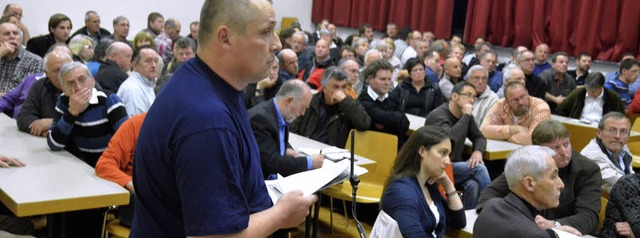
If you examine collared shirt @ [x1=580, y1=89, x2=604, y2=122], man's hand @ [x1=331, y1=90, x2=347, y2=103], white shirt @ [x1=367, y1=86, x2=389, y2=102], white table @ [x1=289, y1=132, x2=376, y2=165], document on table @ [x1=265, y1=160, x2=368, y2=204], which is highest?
document on table @ [x1=265, y1=160, x2=368, y2=204]

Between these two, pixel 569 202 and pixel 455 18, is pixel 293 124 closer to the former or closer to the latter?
pixel 569 202

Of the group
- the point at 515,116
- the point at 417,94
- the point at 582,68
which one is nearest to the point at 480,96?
the point at 417,94

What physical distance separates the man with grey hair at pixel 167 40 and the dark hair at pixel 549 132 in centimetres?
619

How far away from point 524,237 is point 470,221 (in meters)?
0.84

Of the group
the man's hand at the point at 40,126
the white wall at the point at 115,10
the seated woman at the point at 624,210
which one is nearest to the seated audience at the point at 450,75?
the seated woman at the point at 624,210

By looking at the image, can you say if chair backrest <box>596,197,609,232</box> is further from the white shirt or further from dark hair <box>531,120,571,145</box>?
the white shirt

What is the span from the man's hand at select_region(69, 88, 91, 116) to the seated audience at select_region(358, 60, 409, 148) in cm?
253

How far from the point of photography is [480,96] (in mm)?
6730

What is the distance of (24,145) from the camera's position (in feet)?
13.7

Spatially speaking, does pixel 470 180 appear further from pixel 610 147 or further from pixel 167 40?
pixel 167 40

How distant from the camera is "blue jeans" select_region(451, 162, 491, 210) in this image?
203 inches

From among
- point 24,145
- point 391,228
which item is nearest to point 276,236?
point 391,228

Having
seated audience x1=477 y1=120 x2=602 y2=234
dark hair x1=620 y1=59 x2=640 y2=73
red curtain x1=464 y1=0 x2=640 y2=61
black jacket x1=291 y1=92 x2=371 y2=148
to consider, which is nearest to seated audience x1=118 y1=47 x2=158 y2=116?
black jacket x1=291 y1=92 x2=371 y2=148

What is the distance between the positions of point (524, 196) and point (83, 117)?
2.49 m
